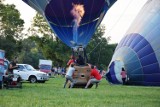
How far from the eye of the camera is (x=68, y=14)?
24891mm

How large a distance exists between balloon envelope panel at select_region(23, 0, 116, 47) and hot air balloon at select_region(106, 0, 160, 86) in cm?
217

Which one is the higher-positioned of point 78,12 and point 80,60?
point 78,12

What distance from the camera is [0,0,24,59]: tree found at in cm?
6378

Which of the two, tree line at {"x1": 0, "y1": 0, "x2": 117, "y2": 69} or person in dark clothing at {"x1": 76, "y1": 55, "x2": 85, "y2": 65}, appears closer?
person in dark clothing at {"x1": 76, "y1": 55, "x2": 85, "y2": 65}

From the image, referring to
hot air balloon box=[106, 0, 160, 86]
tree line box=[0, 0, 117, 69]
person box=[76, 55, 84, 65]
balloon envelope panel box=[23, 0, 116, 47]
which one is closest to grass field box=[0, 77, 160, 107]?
person box=[76, 55, 84, 65]

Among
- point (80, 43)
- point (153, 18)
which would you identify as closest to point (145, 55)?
point (153, 18)

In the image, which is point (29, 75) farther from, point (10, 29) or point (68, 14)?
point (10, 29)

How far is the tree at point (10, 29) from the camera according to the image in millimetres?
63775

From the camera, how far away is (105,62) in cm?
9994

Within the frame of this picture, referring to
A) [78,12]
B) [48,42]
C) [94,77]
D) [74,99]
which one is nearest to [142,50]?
[94,77]

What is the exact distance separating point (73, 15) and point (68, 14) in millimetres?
389

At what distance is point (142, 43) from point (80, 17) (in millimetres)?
3907

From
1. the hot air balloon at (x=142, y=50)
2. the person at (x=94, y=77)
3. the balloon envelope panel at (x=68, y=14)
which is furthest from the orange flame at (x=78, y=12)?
the person at (x=94, y=77)

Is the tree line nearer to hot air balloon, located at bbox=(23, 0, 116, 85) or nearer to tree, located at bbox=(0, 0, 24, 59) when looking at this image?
tree, located at bbox=(0, 0, 24, 59)
